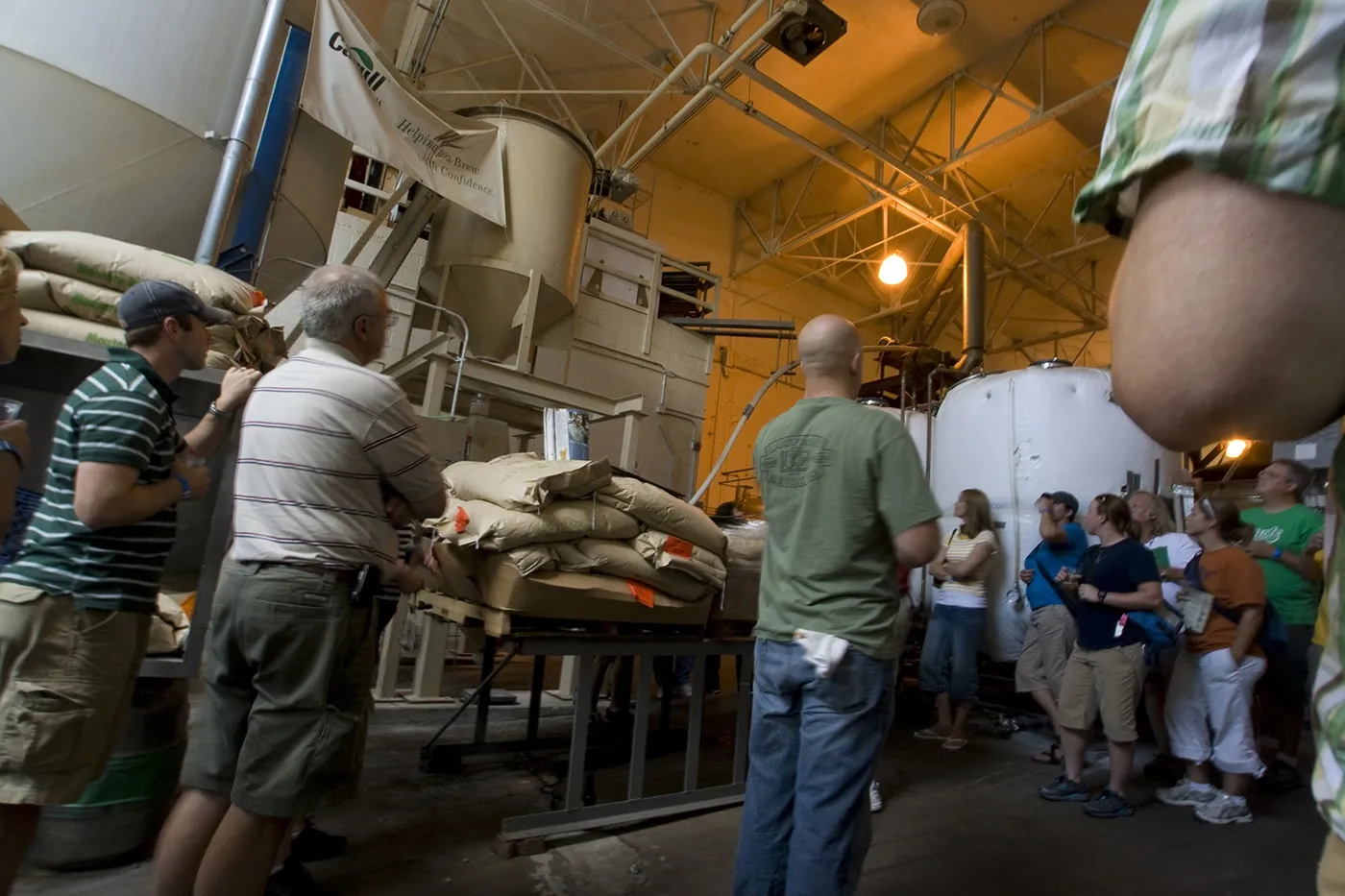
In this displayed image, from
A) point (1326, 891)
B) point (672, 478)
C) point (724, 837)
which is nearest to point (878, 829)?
point (724, 837)

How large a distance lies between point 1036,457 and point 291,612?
16.5 feet

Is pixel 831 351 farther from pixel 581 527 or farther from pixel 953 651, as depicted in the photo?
pixel 953 651

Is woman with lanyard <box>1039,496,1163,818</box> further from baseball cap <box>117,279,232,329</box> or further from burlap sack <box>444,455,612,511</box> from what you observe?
baseball cap <box>117,279,232,329</box>

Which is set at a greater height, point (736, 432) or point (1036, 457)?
point (1036, 457)

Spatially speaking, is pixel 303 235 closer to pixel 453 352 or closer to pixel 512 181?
pixel 453 352

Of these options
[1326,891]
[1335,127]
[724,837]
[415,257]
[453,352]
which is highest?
[415,257]

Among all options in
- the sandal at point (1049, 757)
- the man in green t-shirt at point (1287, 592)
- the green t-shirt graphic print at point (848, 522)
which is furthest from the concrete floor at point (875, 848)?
the green t-shirt graphic print at point (848, 522)

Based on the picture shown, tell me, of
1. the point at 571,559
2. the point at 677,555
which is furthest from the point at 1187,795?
the point at 571,559

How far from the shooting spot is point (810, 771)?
6.17 feet

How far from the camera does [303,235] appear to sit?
3885 millimetres

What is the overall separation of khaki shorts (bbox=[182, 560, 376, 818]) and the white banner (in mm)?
3155

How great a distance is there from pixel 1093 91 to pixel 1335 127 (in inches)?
337

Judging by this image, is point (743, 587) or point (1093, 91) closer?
point (743, 587)

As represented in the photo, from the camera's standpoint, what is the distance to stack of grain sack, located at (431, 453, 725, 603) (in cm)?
266
